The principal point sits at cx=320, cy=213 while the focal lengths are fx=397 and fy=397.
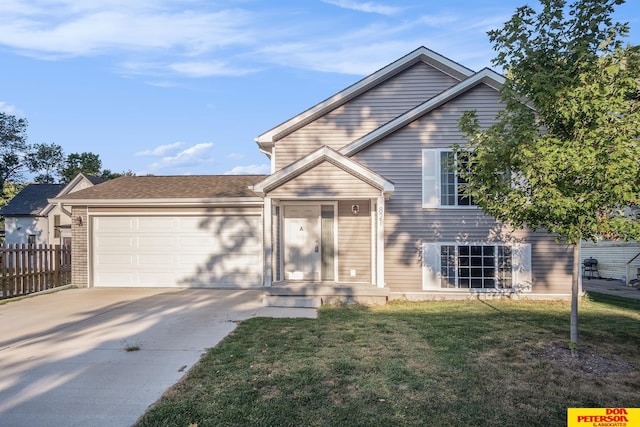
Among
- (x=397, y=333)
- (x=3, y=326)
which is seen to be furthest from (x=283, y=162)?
(x=3, y=326)

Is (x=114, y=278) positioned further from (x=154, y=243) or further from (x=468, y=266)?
(x=468, y=266)

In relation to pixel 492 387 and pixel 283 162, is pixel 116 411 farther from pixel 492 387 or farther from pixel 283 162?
pixel 283 162

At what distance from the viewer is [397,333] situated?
7039 mm

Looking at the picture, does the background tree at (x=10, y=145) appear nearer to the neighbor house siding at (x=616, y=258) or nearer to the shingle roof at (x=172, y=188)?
the shingle roof at (x=172, y=188)

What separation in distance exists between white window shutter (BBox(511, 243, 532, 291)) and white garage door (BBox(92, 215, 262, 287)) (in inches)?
292

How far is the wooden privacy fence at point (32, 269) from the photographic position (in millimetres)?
10875

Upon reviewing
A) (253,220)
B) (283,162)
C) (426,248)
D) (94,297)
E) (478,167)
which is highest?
(283,162)

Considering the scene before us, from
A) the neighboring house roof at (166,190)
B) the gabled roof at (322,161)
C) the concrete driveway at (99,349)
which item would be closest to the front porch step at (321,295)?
the concrete driveway at (99,349)

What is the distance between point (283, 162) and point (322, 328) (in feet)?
20.4

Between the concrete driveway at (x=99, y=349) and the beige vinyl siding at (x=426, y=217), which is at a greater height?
the beige vinyl siding at (x=426, y=217)

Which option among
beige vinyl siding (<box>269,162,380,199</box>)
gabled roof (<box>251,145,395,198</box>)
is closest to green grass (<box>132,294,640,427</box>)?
beige vinyl siding (<box>269,162,380,199</box>)

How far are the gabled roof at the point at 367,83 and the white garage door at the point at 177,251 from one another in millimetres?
2799

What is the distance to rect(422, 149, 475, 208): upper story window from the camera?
10828 mm

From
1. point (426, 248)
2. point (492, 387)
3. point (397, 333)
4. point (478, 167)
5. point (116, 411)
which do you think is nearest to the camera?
point (116, 411)
